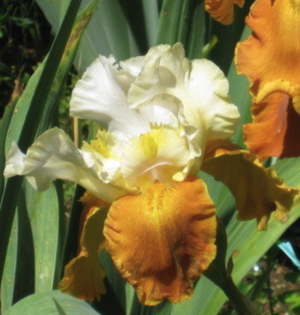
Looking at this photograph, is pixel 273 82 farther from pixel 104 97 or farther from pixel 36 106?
pixel 36 106

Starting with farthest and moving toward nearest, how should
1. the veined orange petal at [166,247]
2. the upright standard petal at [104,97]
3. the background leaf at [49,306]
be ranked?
the background leaf at [49,306] → the upright standard petal at [104,97] → the veined orange petal at [166,247]

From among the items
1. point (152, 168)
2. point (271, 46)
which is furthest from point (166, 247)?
point (271, 46)

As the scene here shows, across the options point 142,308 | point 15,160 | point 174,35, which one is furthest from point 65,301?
point 174,35

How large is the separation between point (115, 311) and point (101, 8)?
0.58m

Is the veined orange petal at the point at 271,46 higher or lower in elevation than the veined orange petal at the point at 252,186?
higher

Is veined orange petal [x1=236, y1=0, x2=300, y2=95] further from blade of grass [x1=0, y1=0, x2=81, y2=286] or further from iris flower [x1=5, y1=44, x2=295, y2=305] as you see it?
blade of grass [x1=0, y1=0, x2=81, y2=286]

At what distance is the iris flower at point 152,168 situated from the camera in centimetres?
75

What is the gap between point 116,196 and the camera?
83 centimetres

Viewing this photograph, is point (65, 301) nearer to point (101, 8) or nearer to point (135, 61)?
point (135, 61)

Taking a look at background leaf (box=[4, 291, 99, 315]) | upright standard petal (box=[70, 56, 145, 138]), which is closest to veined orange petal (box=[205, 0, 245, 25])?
upright standard petal (box=[70, 56, 145, 138])

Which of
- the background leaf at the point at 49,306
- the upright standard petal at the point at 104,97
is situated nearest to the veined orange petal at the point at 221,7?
the upright standard petal at the point at 104,97

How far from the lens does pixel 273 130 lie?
0.83 meters

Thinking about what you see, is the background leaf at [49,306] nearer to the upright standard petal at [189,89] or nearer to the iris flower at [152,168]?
the iris flower at [152,168]

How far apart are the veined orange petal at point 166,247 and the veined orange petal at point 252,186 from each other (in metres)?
0.08
